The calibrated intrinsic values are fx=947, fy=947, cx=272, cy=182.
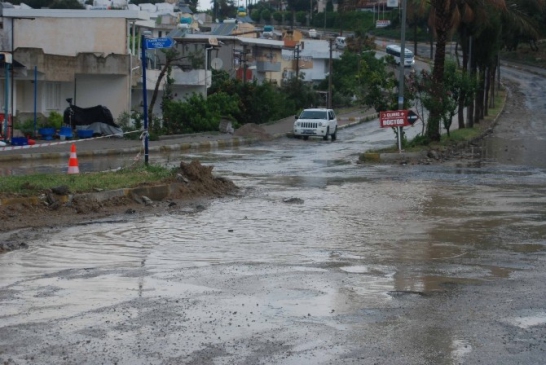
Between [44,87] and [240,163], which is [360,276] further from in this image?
[44,87]

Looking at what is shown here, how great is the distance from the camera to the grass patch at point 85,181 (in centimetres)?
1633

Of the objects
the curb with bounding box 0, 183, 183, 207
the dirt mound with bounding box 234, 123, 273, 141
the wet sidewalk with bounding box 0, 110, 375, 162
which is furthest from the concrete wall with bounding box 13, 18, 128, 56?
the curb with bounding box 0, 183, 183, 207

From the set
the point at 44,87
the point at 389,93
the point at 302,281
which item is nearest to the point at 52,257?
Answer: the point at 302,281

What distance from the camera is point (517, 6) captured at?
5994 cm

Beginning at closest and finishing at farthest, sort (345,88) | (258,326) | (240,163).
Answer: (258,326) → (240,163) → (345,88)

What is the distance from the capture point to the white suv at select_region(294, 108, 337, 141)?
48.8 meters

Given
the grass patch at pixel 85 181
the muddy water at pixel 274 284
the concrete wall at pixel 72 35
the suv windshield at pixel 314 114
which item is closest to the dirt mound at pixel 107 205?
the grass patch at pixel 85 181

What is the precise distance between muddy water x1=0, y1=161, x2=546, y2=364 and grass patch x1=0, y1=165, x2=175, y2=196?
164 centimetres

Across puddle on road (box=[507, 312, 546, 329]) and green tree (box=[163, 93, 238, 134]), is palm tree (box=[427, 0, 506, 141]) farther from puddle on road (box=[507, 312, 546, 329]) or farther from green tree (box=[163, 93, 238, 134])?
puddle on road (box=[507, 312, 546, 329])

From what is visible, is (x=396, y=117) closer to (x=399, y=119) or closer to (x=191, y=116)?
(x=399, y=119)

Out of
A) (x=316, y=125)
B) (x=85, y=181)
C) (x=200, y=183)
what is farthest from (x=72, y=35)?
(x=85, y=181)

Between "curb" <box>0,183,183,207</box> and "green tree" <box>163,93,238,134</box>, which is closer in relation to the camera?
"curb" <box>0,183,183,207</box>

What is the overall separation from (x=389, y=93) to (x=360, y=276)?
1145 inches

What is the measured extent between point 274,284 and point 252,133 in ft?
128
